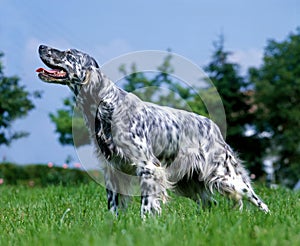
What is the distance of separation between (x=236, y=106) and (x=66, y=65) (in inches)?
700

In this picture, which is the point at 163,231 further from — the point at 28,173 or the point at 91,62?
the point at 28,173

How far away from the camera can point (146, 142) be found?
4.31 meters

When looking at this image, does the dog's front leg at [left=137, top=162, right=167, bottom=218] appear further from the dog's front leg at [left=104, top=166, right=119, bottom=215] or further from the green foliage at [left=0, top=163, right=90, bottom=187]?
the green foliage at [left=0, top=163, right=90, bottom=187]

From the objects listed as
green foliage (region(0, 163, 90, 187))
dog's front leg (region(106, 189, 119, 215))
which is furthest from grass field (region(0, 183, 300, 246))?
green foliage (region(0, 163, 90, 187))

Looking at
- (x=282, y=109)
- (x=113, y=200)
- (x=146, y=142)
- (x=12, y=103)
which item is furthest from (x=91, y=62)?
(x=282, y=109)

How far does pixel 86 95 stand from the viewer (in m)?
4.21

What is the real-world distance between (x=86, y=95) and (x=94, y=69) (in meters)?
0.23

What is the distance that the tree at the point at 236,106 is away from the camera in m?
20.5

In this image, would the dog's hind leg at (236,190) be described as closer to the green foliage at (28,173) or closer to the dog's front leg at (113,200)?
the dog's front leg at (113,200)

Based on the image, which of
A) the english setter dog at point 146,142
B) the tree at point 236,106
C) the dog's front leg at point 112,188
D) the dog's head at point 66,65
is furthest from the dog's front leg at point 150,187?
the tree at point 236,106

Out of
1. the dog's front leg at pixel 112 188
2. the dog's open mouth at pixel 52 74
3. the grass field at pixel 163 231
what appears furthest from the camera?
the dog's front leg at pixel 112 188

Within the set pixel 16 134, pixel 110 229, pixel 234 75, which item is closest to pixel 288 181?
pixel 234 75

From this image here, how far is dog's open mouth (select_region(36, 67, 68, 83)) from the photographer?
405cm

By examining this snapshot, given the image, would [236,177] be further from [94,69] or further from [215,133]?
[94,69]
